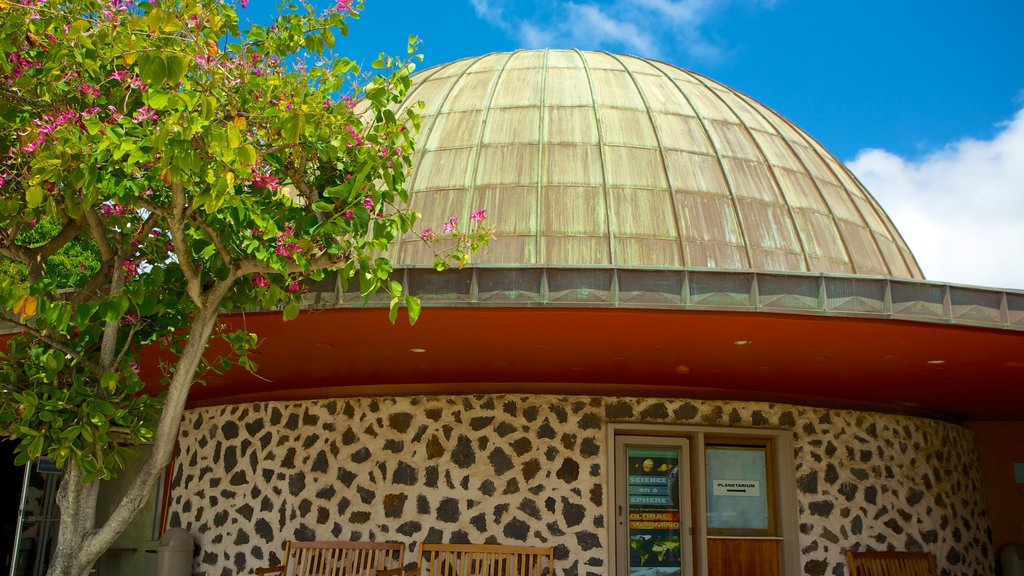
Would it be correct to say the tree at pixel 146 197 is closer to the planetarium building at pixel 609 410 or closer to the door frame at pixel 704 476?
the planetarium building at pixel 609 410

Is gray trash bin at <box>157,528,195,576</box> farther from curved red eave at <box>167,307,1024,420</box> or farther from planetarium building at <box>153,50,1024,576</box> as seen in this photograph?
curved red eave at <box>167,307,1024,420</box>

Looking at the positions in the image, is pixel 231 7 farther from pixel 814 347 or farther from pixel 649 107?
pixel 649 107

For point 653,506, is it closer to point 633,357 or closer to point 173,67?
point 633,357

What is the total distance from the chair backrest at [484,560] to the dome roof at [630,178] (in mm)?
3207

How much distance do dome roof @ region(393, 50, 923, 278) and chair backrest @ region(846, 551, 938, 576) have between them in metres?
3.56

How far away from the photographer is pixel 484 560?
1016 cm

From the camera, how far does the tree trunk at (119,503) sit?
5.45 metres

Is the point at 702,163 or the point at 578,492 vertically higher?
the point at 702,163

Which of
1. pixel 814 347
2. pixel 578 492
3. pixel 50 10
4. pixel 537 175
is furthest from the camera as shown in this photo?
pixel 537 175

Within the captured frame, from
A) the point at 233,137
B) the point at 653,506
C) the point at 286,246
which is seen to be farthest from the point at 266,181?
the point at 653,506

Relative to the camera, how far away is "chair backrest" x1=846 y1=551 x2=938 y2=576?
36.3ft

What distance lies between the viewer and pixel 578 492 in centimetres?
1065

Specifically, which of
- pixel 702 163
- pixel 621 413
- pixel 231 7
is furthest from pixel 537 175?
pixel 231 7

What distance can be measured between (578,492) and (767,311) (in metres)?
3.99
